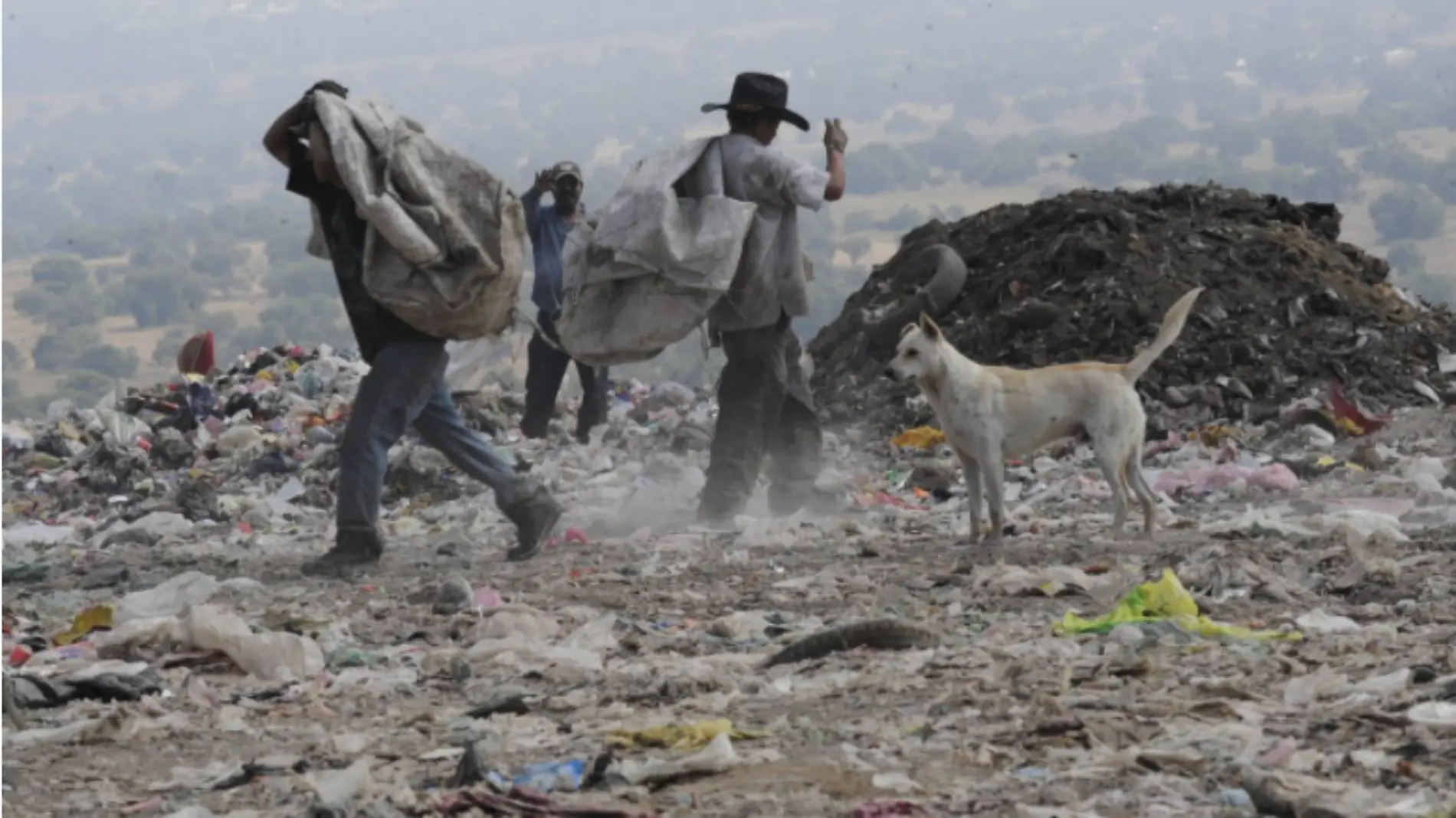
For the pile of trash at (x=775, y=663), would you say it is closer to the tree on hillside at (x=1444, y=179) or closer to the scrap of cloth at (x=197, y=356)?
the scrap of cloth at (x=197, y=356)

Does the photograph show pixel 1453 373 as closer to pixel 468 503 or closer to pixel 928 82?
pixel 468 503

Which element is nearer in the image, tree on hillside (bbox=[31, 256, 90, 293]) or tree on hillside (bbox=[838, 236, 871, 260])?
tree on hillside (bbox=[838, 236, 871, 260])

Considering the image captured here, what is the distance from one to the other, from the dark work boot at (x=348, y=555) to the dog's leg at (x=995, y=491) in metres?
2.31

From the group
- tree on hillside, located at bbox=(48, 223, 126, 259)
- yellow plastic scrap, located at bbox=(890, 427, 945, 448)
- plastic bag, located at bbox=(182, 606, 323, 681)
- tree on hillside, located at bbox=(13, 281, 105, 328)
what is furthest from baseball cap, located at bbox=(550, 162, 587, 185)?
tree on hillside, located at bbox=(48, 223, 126, 259)

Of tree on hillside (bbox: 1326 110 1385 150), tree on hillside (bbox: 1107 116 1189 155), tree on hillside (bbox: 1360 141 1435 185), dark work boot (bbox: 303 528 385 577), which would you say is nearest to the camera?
dark work boot (bbox: 303 528 385 577)

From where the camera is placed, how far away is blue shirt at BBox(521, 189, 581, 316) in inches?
487

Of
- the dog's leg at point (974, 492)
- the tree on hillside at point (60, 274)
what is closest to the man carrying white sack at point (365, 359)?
the dog's leg at point (974, 492)

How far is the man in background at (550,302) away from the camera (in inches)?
484

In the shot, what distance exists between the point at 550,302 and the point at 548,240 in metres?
0.44

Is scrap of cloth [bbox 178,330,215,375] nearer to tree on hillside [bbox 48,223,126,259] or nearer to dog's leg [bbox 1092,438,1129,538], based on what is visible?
dog's leg [bbox 1092,438,1129,538]

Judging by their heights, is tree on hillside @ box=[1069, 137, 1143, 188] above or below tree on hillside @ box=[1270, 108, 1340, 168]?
below

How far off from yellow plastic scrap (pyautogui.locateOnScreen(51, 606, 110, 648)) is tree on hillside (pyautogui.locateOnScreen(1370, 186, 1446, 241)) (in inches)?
2158

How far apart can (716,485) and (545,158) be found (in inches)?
3908

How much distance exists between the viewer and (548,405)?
42.0 feet
